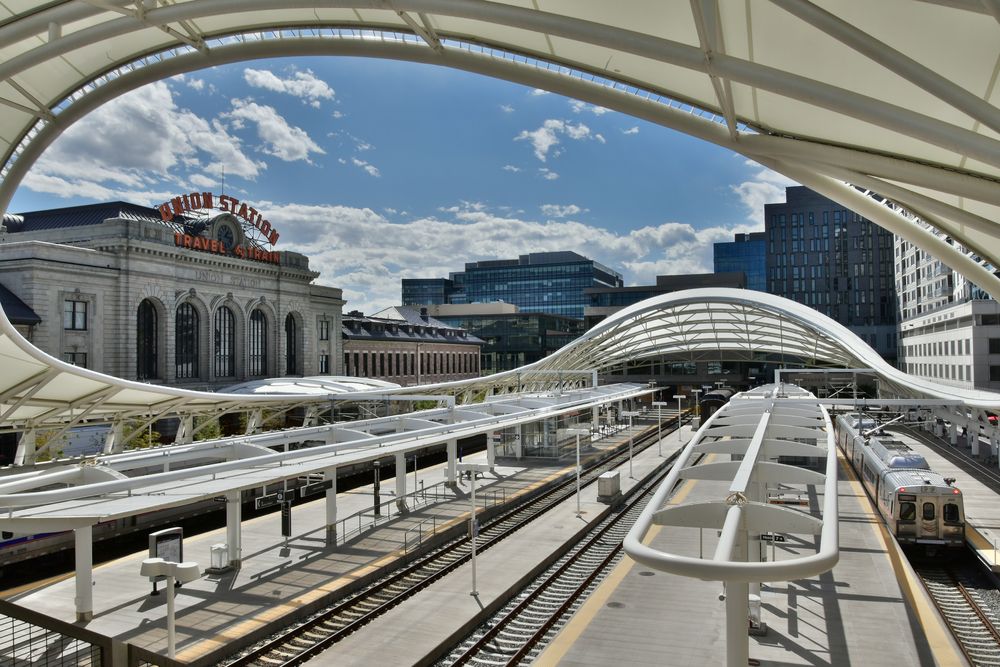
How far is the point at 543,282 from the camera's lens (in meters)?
177

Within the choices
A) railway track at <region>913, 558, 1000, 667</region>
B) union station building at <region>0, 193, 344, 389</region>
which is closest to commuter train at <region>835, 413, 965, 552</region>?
railway track at <region>913, 558, 1000, 667</region>

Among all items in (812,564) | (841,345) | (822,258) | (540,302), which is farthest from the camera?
(540,302)

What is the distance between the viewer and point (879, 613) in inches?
696

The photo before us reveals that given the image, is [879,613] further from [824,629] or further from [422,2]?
[422,2]

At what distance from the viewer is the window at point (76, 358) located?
5036 cm

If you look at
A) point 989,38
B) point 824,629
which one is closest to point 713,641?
point 824,629

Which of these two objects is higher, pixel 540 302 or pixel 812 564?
pixel 540 302

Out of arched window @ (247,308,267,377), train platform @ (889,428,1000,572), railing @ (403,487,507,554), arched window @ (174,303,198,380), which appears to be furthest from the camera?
arched window @ (247,308,267,377)

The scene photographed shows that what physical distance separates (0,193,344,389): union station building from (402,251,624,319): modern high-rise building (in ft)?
332

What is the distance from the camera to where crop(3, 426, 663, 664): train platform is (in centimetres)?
1666

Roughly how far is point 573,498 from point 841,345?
111 ft

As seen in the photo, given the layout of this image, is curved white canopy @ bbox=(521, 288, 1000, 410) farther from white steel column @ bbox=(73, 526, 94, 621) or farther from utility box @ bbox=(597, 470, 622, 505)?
white steel column @ bbox=(73, 526, 94, 621)

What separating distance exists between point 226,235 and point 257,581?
167 ft

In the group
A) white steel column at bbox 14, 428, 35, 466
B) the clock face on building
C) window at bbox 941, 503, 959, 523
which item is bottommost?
window at bbox 941, 503, 959, 523
